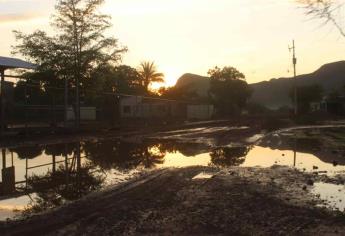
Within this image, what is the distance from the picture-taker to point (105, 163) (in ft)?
61.3

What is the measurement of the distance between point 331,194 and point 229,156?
378 inches

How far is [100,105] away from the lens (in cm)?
5462

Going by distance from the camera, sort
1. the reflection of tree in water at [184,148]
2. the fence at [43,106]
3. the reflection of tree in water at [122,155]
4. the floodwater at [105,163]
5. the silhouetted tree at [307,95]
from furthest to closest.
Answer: the silhouetted tree at [307,95], the fence at [43,106], the reflection of tree in water at [184,148], the reflection of tree in water at [122,155], the floodwater at [105,163]

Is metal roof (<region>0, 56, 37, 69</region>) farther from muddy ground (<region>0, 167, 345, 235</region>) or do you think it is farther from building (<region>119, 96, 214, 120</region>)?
muddy ground (<region>0, 167, 345, 235</region>)

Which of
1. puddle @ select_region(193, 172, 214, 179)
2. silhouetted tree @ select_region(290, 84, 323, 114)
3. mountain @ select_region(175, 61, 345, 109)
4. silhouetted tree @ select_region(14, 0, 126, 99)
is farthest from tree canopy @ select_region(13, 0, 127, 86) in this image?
mountain @ select_region(175, 61, 345, 109)

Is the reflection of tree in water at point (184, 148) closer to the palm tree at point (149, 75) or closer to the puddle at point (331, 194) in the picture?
the puddle at point (331, 194)

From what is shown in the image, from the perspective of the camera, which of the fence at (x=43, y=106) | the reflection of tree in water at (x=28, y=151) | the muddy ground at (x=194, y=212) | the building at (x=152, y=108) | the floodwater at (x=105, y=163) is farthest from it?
the building at (x=152, y=108)

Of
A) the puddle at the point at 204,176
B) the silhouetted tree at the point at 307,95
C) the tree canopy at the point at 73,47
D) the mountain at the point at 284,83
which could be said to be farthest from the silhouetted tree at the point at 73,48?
the mountain at the point at 284,83

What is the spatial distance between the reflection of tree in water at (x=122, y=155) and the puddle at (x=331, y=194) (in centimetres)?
658

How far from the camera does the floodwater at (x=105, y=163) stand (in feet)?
38.7

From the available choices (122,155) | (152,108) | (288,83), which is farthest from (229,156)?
(288,83)

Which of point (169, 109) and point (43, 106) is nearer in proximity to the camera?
point (43, 106)

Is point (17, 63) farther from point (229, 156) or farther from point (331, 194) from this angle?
point (331, 194)

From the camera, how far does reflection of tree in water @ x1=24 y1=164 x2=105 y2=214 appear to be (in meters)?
11.0
